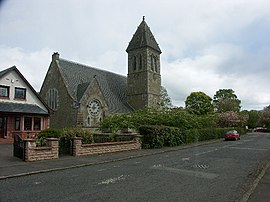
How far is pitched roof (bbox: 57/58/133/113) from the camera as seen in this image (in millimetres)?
34041

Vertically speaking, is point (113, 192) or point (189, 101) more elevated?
point (189, 101)

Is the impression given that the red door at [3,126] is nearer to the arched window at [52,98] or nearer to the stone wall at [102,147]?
the arched window at [52,98]

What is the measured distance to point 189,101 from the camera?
7169cm

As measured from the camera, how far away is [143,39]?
4372 centimetres

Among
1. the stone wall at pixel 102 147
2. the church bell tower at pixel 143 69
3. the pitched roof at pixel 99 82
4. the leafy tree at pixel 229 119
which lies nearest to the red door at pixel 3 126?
the pitched roof at pixel 99 82

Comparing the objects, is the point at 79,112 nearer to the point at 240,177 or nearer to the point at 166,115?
the point at 166,115

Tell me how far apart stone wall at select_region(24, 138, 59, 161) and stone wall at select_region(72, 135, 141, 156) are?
1.24 m

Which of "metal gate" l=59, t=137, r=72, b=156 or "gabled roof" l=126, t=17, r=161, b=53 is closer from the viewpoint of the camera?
"metal gate" l=59, t=137, r=72, b=156

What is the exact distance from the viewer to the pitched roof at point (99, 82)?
34.0m

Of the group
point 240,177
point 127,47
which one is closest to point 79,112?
point 127,47

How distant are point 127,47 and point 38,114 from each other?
23076 mm

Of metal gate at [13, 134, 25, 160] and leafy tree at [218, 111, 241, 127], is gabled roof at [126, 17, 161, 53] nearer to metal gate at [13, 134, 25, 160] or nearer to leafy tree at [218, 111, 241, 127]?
leafy tree at [218, 111, 241, 127]

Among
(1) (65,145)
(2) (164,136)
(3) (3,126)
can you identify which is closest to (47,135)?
(1) (65,145)

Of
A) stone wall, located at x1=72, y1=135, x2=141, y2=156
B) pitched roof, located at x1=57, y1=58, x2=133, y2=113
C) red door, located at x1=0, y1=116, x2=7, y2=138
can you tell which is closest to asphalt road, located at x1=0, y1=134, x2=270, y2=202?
stone wall, located at x1=72, y1=135, x2=141, y2=156
